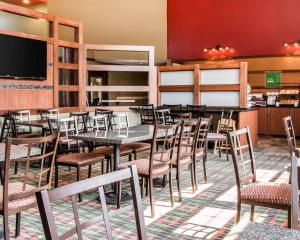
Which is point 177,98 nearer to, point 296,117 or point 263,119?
point 263,119

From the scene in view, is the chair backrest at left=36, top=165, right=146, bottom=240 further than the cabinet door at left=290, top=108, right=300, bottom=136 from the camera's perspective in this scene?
No

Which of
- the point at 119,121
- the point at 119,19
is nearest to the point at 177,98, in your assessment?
the point at 119,19

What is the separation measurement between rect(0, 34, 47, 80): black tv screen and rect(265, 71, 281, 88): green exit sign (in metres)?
7.23

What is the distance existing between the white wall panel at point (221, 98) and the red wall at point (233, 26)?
299 cm

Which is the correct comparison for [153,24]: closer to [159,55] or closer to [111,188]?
[159,55]

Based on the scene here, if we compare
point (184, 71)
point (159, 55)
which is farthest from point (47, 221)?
point (159, 55)

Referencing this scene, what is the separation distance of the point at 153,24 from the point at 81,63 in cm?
431

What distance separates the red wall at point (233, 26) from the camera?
10891 mm

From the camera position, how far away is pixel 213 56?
12000mm

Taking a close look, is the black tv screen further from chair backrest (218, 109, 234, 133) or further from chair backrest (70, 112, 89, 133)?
chair backrest (218, 109, 234, 133)

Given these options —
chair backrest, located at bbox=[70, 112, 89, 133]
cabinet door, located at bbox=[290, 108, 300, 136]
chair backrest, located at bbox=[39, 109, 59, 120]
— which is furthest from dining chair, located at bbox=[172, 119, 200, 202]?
cabinet door, located at bbox=[290, 108, 300, 136]

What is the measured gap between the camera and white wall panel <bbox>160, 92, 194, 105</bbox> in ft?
31.6

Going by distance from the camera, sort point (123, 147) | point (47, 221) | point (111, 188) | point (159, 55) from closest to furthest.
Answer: point (47, 221), point (111, 188), point (123, 147), point (159, 55)

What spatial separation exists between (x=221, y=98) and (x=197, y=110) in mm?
875
